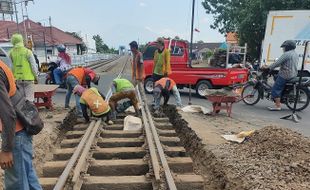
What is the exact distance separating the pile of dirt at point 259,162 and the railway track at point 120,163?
0.36 m

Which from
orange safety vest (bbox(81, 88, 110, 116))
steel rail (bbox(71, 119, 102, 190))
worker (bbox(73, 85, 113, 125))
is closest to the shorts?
worker (bbox(73, 85, 113, 125))

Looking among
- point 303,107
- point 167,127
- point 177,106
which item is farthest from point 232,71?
point 167,127

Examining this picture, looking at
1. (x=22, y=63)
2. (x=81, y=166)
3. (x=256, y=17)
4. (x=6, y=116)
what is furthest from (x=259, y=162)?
(x=256, y=17)

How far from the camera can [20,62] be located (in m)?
8.13

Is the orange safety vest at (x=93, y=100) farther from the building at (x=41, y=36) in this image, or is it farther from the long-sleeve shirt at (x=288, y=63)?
the building at (x=41, y=36)

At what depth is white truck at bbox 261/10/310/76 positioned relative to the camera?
55.5 feet

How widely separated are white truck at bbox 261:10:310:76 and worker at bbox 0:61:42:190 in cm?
1567

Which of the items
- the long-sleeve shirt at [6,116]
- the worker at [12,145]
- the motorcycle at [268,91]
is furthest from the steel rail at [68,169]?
the motorcycle at [268,91]

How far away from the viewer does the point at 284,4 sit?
2319cm

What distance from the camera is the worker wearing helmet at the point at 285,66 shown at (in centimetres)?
984

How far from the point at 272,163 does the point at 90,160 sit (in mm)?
2686

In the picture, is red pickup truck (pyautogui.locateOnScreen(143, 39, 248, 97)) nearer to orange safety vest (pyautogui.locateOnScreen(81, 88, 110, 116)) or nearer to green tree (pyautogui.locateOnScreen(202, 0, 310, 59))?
orange safety vest (pyautogui.locateOnScreen(81, 88, 110, 116))

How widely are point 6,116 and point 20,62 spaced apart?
5531 mm

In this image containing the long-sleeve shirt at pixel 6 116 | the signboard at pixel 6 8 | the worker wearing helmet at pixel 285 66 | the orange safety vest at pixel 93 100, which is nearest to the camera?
the long-sleeve shirt at pixel 6 116
